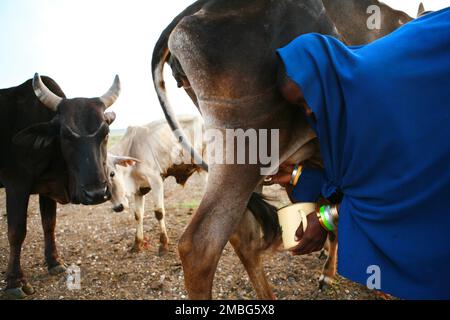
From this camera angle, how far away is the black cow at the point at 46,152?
3805mm

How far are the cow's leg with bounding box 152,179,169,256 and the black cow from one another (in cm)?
132

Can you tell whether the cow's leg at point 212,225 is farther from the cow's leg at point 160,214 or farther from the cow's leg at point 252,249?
the cow's leg at point 160,214

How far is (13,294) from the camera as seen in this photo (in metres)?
3.84

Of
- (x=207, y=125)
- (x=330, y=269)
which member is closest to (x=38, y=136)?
(x=207, y=125)

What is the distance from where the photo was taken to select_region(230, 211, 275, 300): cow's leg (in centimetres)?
290

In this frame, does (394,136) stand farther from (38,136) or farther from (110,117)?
(38,136)

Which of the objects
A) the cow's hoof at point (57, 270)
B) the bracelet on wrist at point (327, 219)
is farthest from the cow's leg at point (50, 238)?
the bracelet on wrist at point (327, 219)

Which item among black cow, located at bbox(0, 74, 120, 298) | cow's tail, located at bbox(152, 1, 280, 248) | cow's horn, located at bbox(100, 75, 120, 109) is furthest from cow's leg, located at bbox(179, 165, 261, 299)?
cow's horn, located at bbox(100, 75, 120, 109)

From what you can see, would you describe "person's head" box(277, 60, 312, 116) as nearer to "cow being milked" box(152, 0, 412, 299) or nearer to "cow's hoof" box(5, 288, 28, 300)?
"cow being milked" box(152, 0, 412, 299)

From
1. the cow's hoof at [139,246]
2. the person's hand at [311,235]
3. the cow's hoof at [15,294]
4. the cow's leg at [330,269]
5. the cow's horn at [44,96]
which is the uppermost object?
the cow's horn at [44,96]

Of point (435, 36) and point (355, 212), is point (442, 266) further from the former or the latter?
point (435, 36)

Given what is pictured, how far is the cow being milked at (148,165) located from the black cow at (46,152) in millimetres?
947
